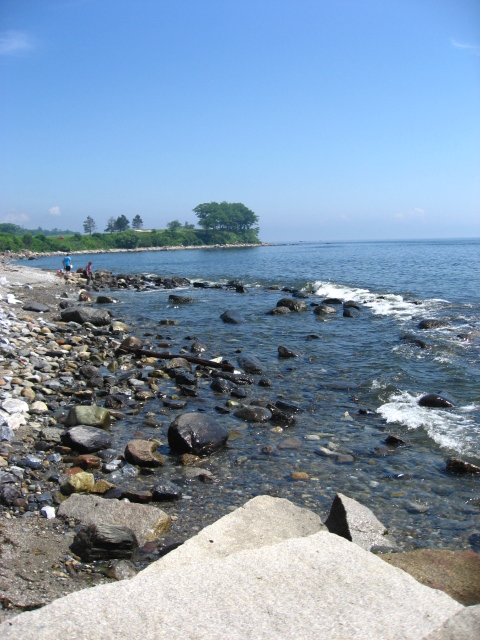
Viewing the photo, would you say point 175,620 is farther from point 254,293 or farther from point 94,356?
point 254,293

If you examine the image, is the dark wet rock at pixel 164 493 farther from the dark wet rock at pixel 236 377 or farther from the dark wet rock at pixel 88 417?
the dark wet rock at pixel 236 377

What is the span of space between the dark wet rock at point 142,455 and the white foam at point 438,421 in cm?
490

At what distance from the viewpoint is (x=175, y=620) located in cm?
346

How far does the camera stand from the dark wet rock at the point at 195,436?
27.5 feet

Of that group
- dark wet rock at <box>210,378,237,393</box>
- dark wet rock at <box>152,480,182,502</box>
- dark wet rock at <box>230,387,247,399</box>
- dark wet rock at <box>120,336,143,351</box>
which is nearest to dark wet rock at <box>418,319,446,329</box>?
dark wet rock at <box>210,378,237,393</box>

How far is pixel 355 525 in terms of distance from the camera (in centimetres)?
550

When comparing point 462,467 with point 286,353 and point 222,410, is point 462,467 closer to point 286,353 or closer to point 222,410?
point 222,410

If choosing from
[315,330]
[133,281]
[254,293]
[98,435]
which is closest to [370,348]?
[315,330]

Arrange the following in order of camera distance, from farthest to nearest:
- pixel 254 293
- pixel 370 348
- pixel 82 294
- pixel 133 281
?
pixel 133 281 < pixel 254 293 < pixel 82 294 < pixel 370 348

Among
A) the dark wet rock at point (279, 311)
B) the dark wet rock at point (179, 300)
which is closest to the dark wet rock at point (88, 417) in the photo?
the dark wet rock at point (279, 311)

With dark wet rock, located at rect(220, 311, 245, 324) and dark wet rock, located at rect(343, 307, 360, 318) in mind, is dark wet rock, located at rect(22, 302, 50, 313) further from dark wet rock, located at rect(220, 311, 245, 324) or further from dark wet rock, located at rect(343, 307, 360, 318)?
dark wet rock, located at rect(343, 307, 360, 318)

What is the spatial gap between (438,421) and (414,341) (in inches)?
290

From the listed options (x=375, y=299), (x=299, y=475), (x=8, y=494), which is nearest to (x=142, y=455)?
(x=8, y=494)

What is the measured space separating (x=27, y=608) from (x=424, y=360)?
12.9m
